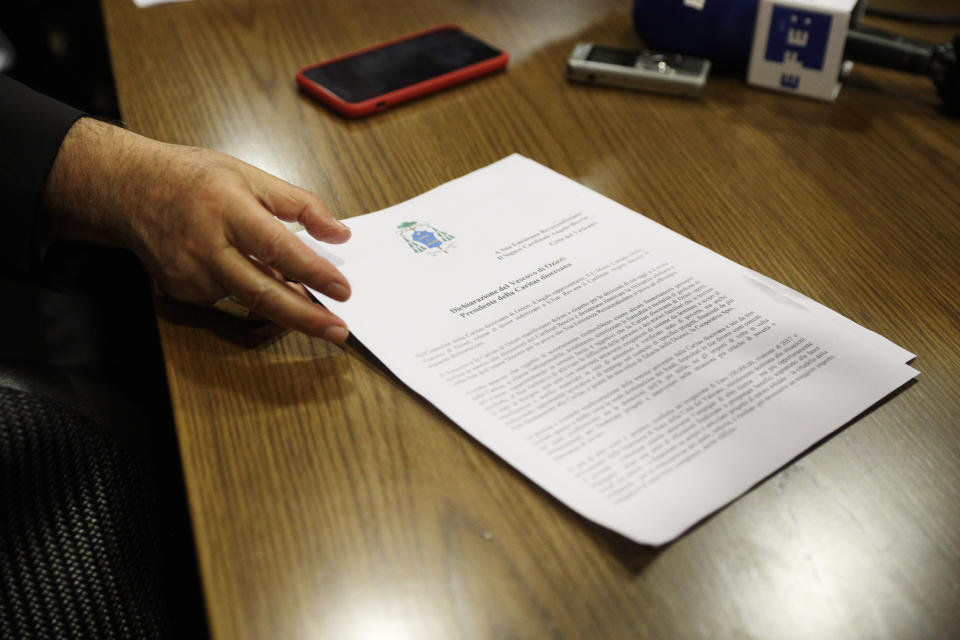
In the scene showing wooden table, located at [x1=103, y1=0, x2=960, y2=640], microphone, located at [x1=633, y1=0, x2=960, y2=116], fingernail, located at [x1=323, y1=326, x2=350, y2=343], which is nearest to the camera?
wooden table, located at [x1=103, y1=0, x2=960, y2=640]

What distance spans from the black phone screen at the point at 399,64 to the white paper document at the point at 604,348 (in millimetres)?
176

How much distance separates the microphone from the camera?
708 mm

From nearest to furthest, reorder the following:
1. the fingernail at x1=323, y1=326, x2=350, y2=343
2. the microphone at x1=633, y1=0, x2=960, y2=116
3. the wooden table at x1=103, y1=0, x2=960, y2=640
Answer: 1. the wooden table at x1=103, y1=0, x2=960, y2=640
2. the fingernail at x1=323, y1=326, x2=350, y2=343
3. the microphone at x1=633, y1=0, x2=960, y2=116

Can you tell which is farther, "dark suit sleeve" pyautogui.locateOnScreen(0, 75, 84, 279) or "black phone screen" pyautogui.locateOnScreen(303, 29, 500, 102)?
"black phone screen" pyautogui.locateOnScreen(303, 29, 500, 102)

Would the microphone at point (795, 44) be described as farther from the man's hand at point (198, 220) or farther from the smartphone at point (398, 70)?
the man's hand at point (198, 220)

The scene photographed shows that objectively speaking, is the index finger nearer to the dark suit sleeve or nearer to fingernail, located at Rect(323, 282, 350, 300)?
fingernail, located at Rect(323, 282, 350, 300)

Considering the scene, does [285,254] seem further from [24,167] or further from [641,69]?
[641,69]

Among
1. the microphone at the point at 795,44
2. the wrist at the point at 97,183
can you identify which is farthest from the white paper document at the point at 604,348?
the microphone at the point at 795,44

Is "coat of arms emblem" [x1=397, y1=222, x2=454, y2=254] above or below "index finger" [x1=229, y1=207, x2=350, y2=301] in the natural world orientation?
below

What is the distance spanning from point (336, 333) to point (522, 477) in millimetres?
149

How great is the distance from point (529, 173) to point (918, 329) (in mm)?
311

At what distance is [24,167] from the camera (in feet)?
1.89

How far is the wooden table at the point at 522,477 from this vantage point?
37 centimetres

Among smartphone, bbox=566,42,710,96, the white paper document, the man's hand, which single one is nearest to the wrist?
the man's hand
